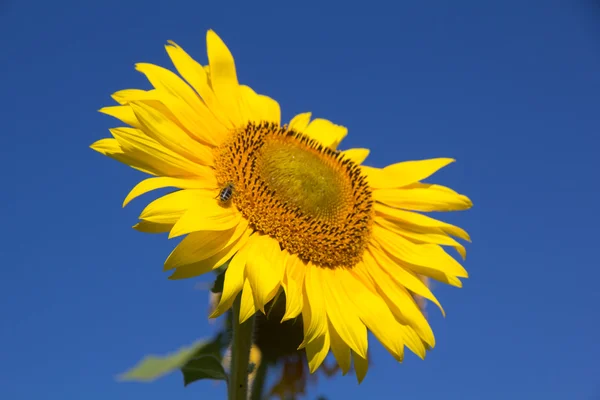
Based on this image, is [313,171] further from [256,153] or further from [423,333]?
[423,333]

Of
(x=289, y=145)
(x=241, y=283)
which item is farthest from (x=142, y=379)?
Answer: (x=241, y=283)

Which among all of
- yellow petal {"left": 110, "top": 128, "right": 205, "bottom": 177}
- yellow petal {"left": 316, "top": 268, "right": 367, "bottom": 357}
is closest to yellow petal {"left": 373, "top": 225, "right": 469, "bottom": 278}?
yellow petal {"left": 316, "top": 268, "right": 367, "bottom": 357}

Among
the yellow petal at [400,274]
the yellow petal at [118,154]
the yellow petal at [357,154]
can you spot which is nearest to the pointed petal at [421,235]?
the yellow petal at [400,274]

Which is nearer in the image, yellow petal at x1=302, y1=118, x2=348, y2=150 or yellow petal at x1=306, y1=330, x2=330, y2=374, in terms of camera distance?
yellow petal at x1=306, y1=330, x2=330, y2=374

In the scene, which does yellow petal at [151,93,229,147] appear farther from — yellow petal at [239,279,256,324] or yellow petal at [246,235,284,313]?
yellow petal at [239,279,256,324]

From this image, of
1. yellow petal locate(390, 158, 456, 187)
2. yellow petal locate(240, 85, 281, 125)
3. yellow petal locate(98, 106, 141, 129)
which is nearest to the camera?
yellow petal locate(98, 106, 141, 129)

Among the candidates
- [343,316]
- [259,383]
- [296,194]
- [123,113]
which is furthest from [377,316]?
[123,113]
